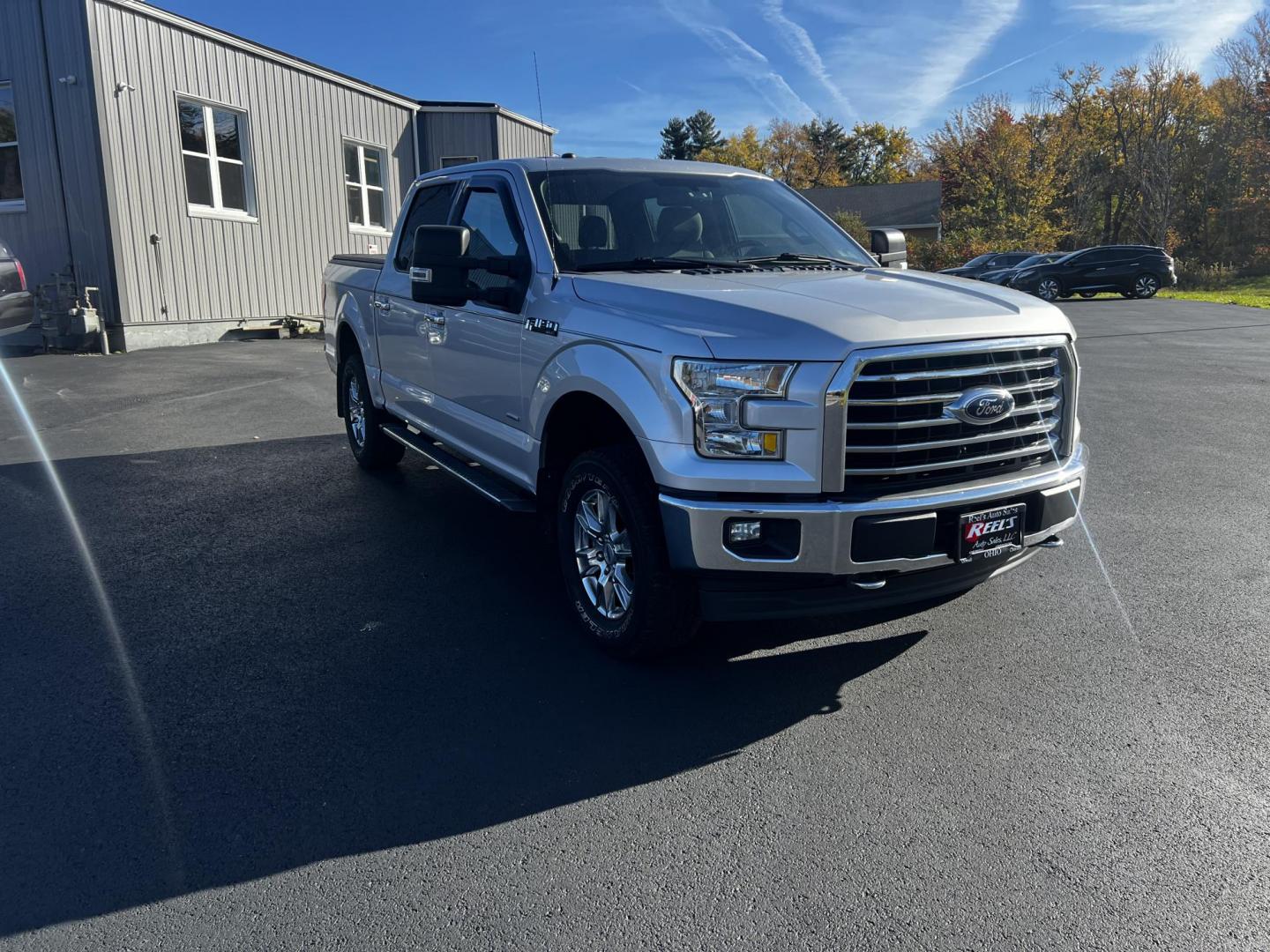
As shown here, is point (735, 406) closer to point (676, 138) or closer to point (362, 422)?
point (362, 422)

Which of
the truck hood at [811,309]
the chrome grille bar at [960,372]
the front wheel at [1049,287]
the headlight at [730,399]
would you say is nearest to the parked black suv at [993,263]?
the front wheel at [1049,287]

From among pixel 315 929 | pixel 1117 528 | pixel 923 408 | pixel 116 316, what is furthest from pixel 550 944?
pixel 116 316

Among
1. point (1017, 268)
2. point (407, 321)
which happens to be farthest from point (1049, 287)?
point (407, 321)

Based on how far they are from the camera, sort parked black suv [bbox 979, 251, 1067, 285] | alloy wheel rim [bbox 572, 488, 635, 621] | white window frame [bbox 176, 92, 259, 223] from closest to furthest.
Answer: alloy wheel rim [bbox 572, 488, 635, 621], white window frame [bbox 176, 92, 259, 223], parked black suv [bbox 979, 251, 1067, 285]

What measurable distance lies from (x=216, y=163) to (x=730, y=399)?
15612 mm

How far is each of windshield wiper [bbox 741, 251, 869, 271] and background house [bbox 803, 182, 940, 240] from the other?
5229 cm

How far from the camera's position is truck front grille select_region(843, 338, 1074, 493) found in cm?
350

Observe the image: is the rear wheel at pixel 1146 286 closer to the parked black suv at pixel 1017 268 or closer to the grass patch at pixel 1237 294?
the grass patch at pixel 1237 294

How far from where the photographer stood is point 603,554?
13.8ft

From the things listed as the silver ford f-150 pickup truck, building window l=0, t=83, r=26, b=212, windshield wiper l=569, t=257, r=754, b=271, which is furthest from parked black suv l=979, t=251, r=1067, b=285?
windshield wiper l=569, t=257, r=754, b=271

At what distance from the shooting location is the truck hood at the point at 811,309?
3471 millimetres

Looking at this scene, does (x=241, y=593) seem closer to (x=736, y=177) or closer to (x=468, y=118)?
(x=736, y=177)

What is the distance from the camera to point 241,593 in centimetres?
500

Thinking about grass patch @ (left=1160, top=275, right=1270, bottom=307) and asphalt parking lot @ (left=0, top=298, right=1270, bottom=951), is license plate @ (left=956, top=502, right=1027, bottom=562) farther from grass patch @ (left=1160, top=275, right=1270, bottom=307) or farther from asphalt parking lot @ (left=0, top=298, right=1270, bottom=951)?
grass patch @ (left=1160, top=275, right=1270, bottom=307)
